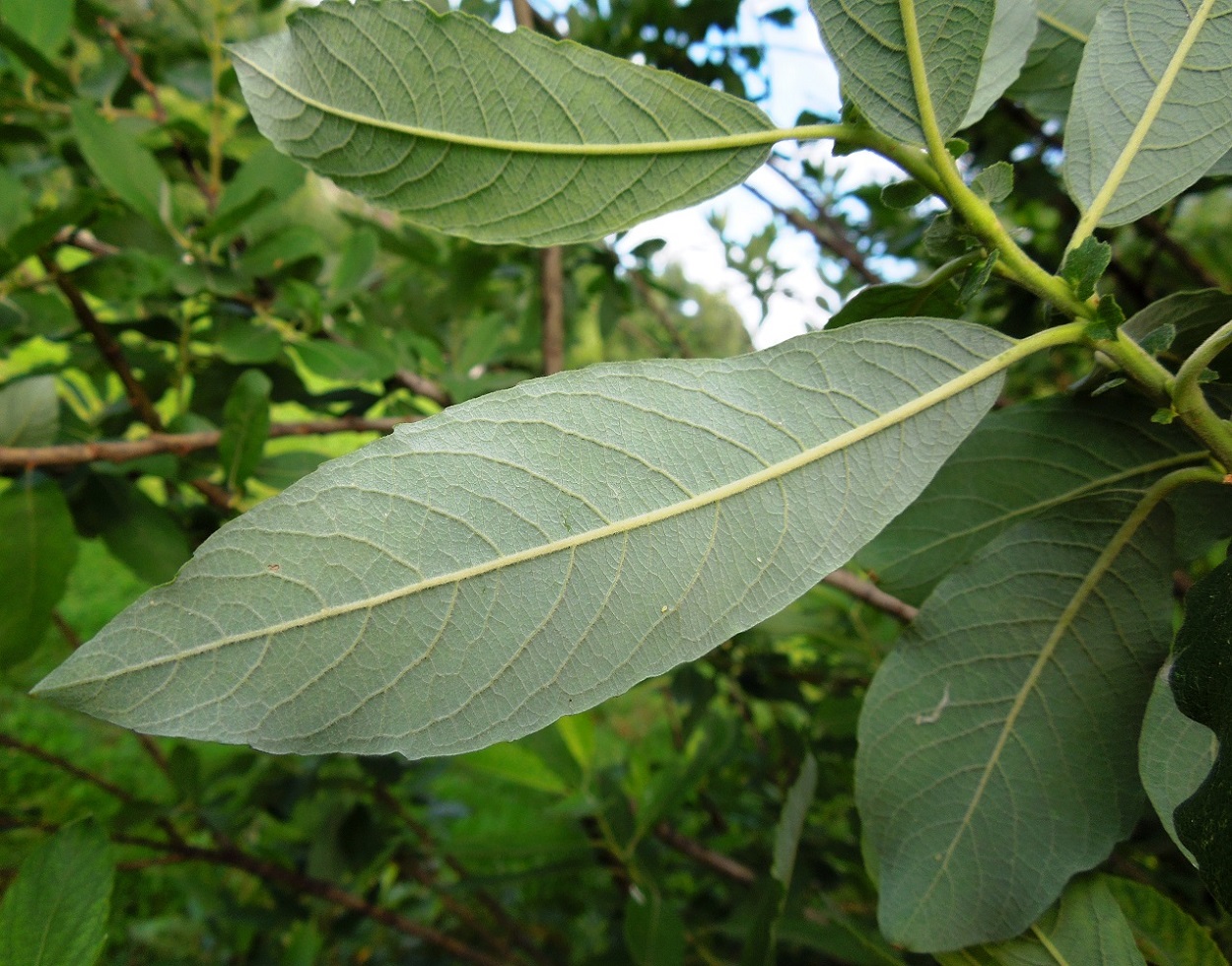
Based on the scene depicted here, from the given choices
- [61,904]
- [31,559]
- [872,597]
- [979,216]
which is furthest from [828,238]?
[61,904]

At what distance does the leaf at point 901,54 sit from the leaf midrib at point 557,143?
0.04 metres

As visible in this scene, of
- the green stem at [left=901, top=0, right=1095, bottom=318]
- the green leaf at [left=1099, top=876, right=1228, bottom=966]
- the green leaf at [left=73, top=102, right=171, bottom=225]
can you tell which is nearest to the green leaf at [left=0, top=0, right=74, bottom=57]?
the green leaf at [left=73, top=102, right=171, bottom=225]

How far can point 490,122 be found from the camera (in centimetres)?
55

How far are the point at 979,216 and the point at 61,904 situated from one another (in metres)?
0.81

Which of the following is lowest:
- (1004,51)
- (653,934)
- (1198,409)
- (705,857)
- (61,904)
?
(705,857)

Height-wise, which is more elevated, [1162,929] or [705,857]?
[1162,929]

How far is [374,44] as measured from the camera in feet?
1.73

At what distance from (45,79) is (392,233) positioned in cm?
52

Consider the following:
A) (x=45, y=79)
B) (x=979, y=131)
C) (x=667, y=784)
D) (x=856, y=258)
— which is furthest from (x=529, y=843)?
(x=979, y=131)

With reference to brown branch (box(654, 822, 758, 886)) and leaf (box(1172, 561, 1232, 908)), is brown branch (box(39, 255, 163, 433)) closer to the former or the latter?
brown branch (box(654, 822, 758, 886))

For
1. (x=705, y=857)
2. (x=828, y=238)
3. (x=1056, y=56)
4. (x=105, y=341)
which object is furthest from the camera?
(x=828, y=238)

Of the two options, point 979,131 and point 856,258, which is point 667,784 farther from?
point 979,131

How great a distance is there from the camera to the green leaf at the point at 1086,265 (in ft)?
1.57

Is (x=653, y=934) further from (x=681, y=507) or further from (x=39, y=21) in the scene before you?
(x=39, y=21)
